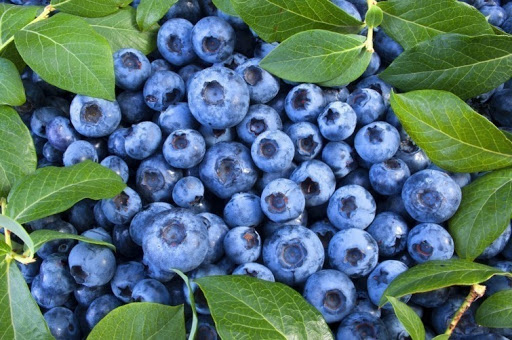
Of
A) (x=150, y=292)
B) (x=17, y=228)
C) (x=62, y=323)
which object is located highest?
(x=17, y=228)

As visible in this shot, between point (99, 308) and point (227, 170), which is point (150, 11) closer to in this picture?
point (227, 170)

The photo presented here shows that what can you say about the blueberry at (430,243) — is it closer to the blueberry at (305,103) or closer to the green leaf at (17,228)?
the blueberry at (305,103)

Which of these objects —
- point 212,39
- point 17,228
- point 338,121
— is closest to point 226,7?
point 212,39

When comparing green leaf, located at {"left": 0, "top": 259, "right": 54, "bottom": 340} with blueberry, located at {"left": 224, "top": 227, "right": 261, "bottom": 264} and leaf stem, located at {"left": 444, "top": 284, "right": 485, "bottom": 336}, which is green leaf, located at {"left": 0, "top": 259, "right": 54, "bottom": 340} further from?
leaf stem, located at {"left": 444, "top": 284, "right": 485, "bottom": 336}

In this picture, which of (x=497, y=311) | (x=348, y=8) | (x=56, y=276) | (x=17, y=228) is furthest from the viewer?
(x=348, y=8)

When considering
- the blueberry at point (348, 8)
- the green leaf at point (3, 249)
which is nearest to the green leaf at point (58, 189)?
the green leaf at point (3, 249)

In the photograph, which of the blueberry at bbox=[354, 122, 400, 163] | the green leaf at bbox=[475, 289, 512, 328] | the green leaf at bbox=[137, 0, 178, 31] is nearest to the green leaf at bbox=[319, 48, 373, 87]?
the blueberry at bbox=[354, 122, 400, 163]

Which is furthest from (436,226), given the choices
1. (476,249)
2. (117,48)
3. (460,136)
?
(117,48)
